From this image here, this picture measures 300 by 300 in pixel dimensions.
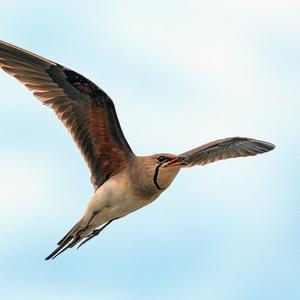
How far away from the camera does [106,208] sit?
17.5 meters

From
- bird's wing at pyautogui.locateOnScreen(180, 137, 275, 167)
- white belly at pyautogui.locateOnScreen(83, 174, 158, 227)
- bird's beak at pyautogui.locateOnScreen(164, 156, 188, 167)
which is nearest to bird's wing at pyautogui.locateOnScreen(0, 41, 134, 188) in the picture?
white belly at pyautogui.locateOnScreen(83, 174, 158, 227)

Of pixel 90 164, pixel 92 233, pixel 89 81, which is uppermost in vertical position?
pixel 89 81

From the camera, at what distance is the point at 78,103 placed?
58.6 feet

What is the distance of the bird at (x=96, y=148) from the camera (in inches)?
691

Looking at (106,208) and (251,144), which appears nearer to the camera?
(106,208)

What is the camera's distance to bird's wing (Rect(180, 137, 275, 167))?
19.7m

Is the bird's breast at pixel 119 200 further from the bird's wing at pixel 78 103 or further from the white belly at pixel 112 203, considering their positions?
the bird's wing at pixel 78 103

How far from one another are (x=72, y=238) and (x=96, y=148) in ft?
4.98

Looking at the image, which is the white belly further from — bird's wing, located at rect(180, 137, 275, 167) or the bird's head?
bird's wing, located at rect(180, 137, 275, 167)

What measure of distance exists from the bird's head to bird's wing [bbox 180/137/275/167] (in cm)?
144

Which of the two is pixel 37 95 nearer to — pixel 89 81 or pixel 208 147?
pixel 89 81

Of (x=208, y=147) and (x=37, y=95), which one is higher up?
(x=37, y=95)

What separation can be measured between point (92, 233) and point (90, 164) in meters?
1.13

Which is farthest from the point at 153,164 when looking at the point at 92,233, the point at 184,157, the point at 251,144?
the point at 251,144
